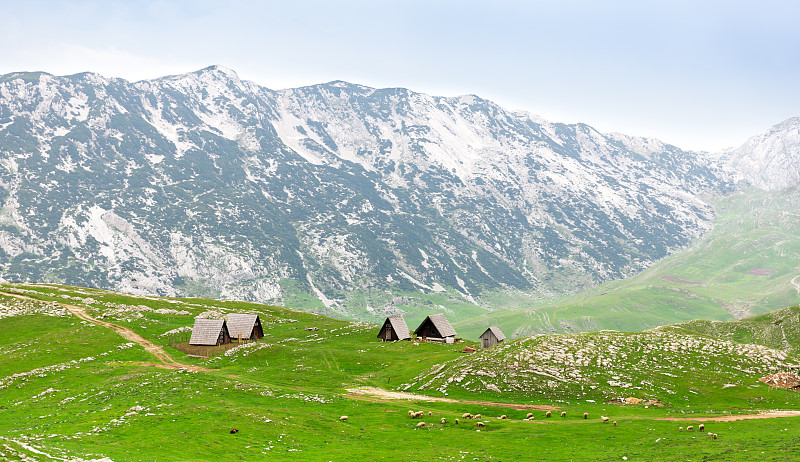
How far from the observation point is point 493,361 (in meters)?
84.5

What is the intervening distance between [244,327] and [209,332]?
1194 cm

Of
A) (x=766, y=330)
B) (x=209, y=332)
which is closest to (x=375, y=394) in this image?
(x=209, y=332)

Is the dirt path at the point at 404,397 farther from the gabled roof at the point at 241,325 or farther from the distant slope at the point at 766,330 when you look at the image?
the distant slope at the point at 766,330

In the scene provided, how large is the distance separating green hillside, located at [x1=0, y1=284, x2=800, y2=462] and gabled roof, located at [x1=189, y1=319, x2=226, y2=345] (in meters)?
6.77

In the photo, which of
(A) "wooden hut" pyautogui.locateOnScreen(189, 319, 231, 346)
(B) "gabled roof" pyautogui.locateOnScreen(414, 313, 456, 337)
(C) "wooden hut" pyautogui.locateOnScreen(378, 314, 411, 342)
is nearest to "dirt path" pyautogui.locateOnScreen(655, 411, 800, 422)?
(B) "gabled roof" pyautogui.locateOnScreen(414, 313, 456, 337)

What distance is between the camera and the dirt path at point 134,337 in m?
93.2

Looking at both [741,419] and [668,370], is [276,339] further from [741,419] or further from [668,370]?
[741,419]

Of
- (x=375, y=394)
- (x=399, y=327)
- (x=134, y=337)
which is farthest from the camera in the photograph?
(x=399, y=327)

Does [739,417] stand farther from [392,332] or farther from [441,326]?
[392,332]

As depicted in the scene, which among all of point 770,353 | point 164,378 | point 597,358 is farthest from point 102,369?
point 770,353

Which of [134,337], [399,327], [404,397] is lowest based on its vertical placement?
[399,327]

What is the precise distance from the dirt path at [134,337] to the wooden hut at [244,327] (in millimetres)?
17765

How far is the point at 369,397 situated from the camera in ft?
241

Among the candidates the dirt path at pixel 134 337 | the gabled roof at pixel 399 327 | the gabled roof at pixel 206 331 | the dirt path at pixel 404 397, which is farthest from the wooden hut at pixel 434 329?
the dirt path at pixel 134 337
